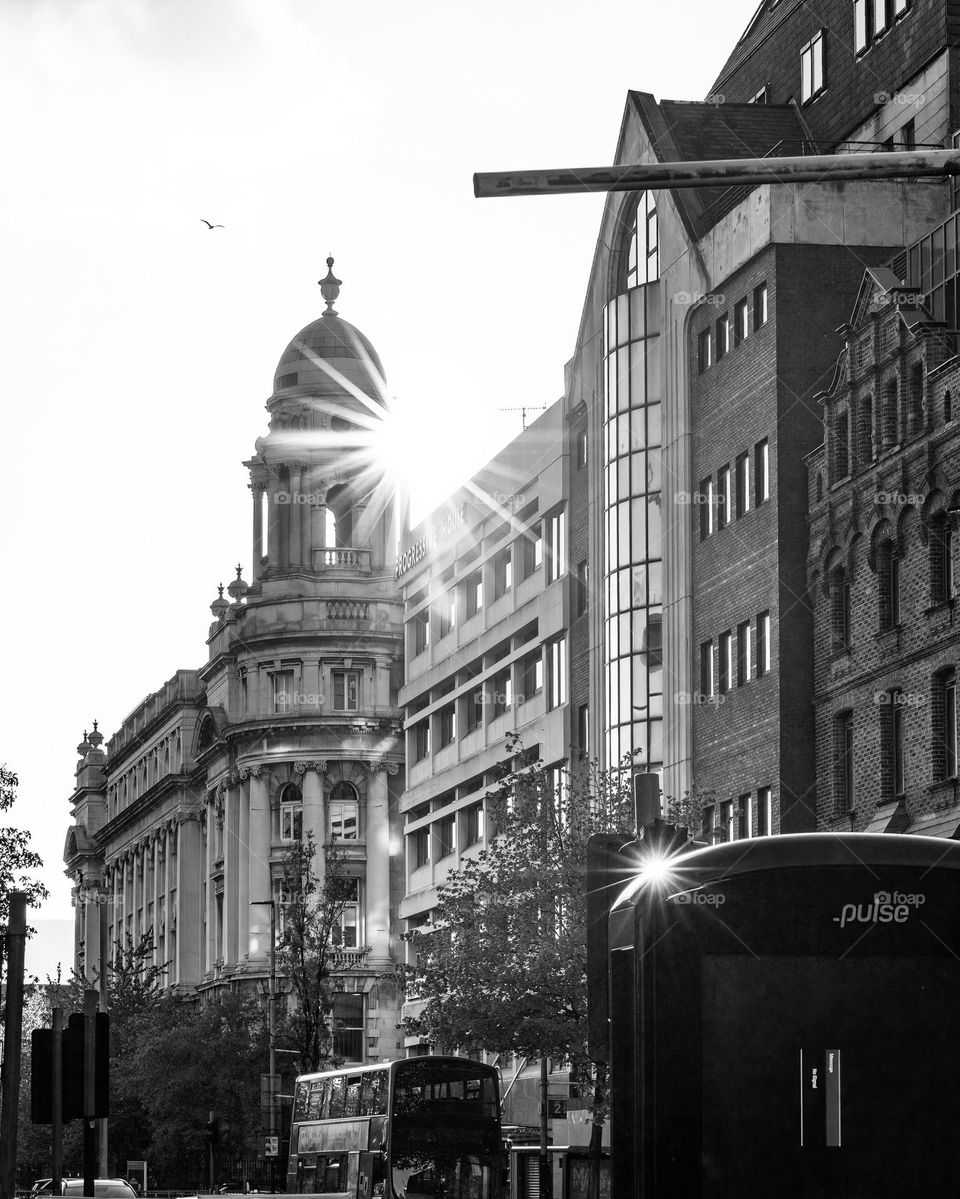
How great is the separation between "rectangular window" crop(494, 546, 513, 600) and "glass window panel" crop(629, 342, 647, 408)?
19.9 meters

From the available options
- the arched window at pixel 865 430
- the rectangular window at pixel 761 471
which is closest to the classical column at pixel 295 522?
the rectangular window at pixel 761 471

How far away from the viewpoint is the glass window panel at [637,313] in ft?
211

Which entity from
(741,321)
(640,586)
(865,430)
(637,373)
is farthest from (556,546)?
(865,430)

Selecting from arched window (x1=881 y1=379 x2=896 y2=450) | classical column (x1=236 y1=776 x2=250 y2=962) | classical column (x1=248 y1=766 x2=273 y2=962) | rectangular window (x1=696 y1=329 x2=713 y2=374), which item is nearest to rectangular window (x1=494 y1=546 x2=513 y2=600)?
rectangular window (x1=696 y1=329 x2=713 y2=374)

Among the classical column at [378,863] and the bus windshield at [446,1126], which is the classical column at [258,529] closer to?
the classical column at [378,863]

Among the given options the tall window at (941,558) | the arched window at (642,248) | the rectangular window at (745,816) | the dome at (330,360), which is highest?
the dome at (330,360)

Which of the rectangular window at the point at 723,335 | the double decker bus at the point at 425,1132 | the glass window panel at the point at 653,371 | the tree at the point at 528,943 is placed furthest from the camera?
the glass window panel at the point at 653,371

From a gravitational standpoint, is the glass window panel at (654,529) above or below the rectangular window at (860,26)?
below

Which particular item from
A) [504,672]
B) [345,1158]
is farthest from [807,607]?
[504,672]

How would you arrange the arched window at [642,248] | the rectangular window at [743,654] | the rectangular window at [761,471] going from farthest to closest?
the arched window at [642,248]
the rectangular window at [743,654]
the rectangular window at [761,471]

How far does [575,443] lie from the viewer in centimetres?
7369

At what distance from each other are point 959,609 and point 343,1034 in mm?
78429

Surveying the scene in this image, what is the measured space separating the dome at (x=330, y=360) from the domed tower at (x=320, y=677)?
11cm

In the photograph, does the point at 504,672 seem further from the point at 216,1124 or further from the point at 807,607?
the point at 807,607
